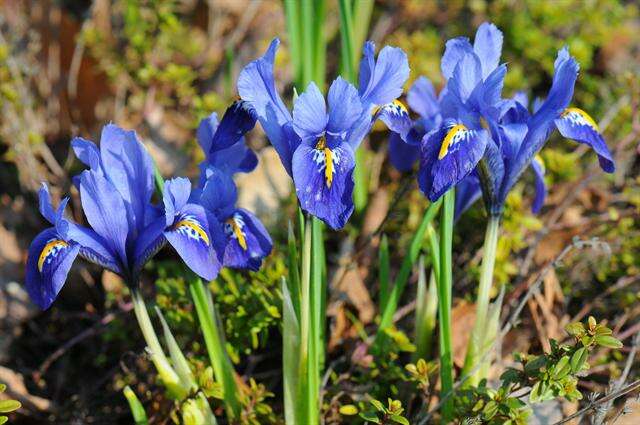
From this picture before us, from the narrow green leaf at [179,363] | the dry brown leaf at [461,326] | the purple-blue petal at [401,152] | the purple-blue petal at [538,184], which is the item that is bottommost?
the dry brown leaf at [461,326]

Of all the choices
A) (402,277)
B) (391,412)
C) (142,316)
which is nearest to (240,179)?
(402,277)

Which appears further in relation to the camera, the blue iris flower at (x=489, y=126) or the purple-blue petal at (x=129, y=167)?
the purple-blue petal at (x=129, y=167)

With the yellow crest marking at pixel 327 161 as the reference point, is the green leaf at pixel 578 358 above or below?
below

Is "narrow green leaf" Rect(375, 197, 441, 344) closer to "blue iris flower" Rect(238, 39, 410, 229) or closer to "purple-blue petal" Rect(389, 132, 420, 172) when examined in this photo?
"purple-blue petal" Rect(389, 132, 420, 172)

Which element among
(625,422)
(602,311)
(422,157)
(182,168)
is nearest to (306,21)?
(182,168)

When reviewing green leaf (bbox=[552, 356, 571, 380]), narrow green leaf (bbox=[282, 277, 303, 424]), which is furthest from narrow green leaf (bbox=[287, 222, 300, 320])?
green leaf (bbox=[552, 356, 571, 380])

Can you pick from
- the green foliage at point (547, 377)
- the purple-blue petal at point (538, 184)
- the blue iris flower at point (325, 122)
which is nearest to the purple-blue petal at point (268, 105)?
the blue iris flower at point (325, 122)

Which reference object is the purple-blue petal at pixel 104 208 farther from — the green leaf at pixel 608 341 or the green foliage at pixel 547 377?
the green leaf at pixel 608 341

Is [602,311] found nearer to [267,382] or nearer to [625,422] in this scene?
[625,422]

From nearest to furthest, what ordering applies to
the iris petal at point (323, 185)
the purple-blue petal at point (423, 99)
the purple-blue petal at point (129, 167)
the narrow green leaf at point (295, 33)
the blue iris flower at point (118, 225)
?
the iris petal at point (323, 185)
the blue iris flower at point (118, 225)
the purple-blue petal at point (129, 167)
the purple-blue petal at point (423, 99)
the narrow green leaf at point (295, 33)
